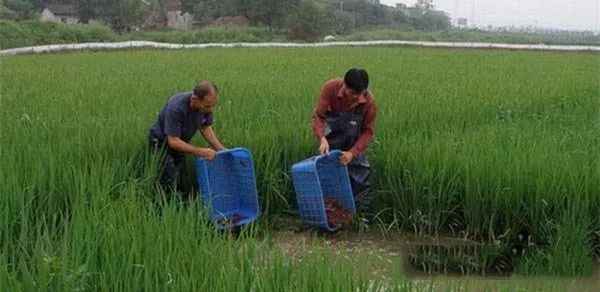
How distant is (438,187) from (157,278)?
2325 mm

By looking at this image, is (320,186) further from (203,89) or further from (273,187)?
(203,89)

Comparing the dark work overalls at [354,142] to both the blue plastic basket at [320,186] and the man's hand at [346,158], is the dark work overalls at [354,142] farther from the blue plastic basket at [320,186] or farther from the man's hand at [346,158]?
the man's hand at [346,158]

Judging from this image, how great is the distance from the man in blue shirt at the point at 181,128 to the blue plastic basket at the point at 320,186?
1.67 feet

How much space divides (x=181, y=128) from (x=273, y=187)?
26.9 inches

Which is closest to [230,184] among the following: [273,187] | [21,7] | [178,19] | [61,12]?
[273,187]

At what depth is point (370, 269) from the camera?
3244 millimetres

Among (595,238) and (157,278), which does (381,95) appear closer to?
(595,238)

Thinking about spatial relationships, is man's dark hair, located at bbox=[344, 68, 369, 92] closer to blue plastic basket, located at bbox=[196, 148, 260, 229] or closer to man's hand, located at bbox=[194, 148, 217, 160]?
blue plastic basket, located at bbox=[196, 148, 260, 229]

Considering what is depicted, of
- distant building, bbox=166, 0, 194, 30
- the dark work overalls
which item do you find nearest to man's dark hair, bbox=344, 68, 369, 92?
the dark work overalls

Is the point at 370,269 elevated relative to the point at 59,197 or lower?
lower

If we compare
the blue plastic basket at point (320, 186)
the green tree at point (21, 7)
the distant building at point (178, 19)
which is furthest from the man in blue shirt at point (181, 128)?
the distant building at point (178, 19)

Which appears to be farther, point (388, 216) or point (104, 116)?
point (104, 116)

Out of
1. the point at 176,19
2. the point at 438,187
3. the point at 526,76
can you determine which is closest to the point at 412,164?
the point at 438,187

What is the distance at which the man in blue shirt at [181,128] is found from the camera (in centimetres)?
382
